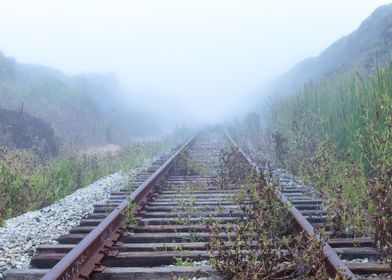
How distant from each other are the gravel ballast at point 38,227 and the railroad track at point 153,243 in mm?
169

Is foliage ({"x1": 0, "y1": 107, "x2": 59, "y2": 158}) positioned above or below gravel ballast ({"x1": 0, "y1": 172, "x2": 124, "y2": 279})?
above

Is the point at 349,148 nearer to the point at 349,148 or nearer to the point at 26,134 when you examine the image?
the point at 349,148

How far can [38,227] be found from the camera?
5488 millimetres

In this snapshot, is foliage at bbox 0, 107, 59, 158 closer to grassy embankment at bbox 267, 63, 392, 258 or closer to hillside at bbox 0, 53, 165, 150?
hillside at bbox 0, 53, 165, 150

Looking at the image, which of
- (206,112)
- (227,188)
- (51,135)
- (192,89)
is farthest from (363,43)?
(192,89)

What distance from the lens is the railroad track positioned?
3689 millimetres

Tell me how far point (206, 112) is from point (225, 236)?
81.2 metres

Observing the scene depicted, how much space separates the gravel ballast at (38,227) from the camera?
14.3 ft

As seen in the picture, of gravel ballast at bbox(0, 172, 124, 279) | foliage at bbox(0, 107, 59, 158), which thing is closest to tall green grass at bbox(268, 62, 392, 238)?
gravel ballast at bbox(0, 172, 124, 279)

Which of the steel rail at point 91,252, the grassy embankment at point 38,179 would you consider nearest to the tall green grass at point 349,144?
the steel rail at point 91,252

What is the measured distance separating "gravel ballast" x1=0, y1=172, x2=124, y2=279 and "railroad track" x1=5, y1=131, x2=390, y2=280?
169mm

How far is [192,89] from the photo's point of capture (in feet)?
337

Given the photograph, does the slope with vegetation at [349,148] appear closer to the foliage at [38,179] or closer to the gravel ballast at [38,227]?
the gravel ballast at [38,227]

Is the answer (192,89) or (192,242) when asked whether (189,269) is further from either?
(192,89)
